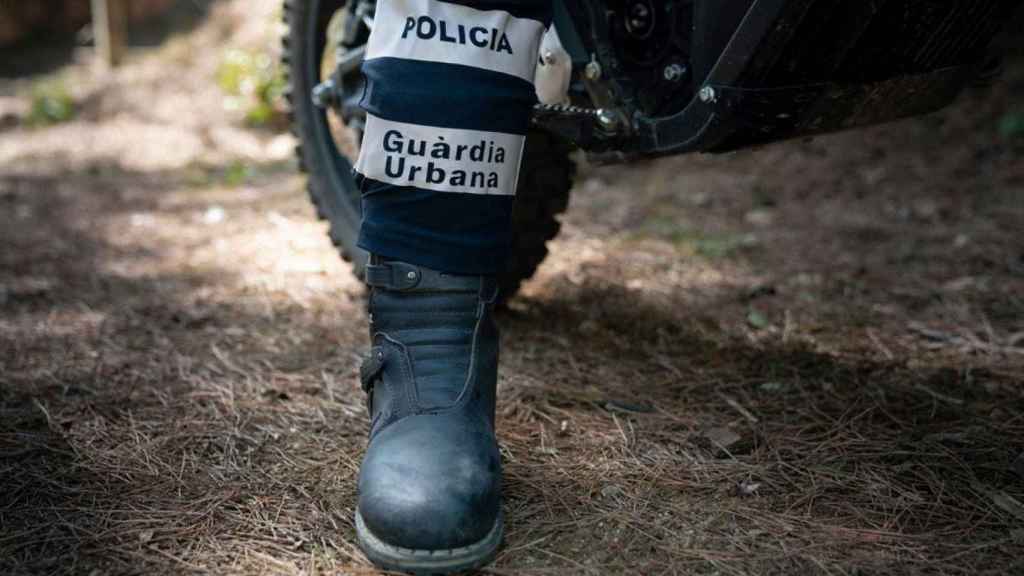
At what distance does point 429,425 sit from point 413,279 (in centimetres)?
19

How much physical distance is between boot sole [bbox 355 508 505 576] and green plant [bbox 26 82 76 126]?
164 inches

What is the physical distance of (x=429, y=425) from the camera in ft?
3.59

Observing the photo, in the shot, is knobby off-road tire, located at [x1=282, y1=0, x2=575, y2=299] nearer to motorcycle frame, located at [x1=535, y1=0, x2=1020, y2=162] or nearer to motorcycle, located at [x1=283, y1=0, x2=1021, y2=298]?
motorcycle, located at [x1=283, y1=0, x2=1021, y2=298]

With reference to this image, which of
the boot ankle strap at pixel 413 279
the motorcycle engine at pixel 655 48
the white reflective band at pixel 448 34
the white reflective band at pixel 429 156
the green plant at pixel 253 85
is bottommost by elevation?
the green plant at pixel 253 85

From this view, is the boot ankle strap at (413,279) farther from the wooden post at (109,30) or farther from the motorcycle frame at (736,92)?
the wooden post at (109,30)

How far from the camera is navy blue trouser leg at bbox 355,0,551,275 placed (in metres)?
1.08

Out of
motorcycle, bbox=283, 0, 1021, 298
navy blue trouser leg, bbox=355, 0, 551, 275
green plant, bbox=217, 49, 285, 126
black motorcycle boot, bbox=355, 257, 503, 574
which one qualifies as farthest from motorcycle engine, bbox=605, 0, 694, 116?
green plant, bbox=217, 49, 285, 126

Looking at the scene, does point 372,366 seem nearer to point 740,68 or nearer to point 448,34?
point 448,34

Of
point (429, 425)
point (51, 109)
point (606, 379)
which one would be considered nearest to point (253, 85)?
point (51, 109)

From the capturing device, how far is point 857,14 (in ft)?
3.83

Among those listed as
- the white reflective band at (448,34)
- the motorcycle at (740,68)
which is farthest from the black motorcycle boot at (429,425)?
the motorcycle at (740,68)

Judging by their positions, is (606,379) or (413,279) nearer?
(413,279)

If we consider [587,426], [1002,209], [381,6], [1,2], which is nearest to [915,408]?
[587,426]

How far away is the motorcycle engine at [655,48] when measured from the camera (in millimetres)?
1322
